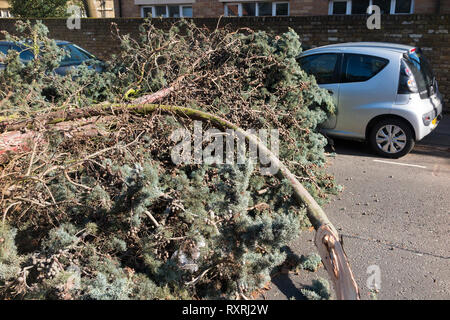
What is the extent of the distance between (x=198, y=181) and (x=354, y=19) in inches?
335

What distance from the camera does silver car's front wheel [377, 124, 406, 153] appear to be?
21.8 ft

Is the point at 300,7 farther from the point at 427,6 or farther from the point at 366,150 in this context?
the point at 366,150

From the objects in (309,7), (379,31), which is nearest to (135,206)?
(379,31)

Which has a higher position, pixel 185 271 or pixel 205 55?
pixel 205 55

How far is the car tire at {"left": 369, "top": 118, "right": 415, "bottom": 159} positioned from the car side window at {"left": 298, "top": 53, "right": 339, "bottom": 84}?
1.09 meters

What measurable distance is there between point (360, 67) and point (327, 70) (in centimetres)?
55

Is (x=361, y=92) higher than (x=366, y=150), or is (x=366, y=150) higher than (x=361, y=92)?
(x=361, y=92)

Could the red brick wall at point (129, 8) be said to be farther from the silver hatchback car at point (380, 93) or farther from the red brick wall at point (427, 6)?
the silver hatchback car at point (380, 93)

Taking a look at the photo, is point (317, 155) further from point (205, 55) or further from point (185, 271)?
point (185, 271)

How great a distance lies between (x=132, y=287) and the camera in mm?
3281

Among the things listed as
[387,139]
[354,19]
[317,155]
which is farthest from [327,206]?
[354,19]

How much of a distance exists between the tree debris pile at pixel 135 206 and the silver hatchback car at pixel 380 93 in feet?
6.46

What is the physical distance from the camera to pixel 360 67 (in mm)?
6805

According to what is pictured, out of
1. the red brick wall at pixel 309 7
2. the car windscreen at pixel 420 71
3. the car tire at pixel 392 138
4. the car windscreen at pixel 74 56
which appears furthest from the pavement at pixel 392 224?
the red brick wall at pixel 309 7
